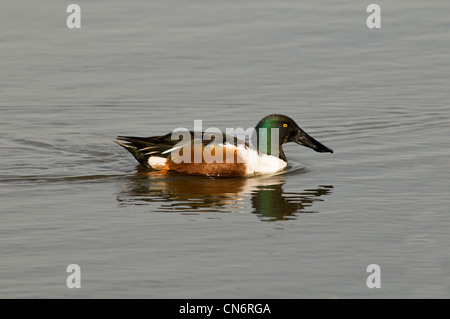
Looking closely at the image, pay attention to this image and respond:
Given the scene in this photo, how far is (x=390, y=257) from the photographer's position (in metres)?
7.60

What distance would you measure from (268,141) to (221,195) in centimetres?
156

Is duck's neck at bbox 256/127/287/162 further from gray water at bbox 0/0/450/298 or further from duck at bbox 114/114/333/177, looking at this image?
gray water at bbox 0/0/450/298

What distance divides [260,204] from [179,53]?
20.0 feet

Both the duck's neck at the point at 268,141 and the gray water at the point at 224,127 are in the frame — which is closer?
the gray water at the point at 224,127

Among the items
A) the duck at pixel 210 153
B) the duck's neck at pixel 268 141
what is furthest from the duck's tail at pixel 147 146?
the duck's neck at pixel 268 141

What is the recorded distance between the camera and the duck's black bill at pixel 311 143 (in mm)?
11109

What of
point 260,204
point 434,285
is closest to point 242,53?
point 260,204

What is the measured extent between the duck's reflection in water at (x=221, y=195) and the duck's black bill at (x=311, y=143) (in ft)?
2.35

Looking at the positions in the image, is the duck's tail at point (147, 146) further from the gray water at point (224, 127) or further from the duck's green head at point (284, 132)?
the duck's green head at point (284, 132)

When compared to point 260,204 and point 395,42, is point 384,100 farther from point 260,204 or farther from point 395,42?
point 260,204

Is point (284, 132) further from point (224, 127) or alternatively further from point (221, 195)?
A: point (221, 195)

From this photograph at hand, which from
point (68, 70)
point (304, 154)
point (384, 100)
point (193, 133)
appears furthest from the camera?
point (68, 70)

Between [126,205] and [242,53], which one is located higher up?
[242,53]

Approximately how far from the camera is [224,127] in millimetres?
12219
